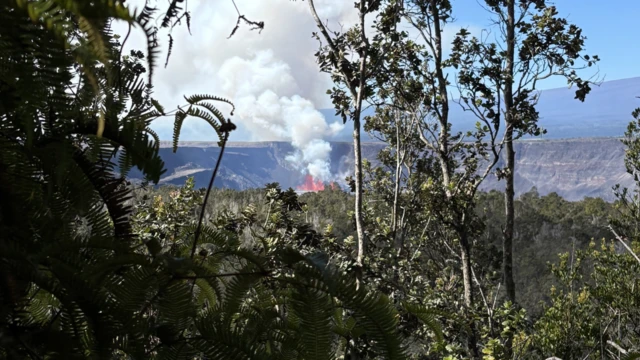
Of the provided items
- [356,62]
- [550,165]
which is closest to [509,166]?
[356,62]

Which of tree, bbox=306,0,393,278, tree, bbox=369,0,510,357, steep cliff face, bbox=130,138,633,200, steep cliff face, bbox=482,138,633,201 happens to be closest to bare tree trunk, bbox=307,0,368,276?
tree, bbox=306,0,393,278

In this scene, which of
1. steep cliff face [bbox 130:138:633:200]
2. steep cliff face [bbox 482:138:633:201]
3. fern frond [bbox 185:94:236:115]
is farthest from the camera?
steep cliff face [bbox 482:138:633:201]

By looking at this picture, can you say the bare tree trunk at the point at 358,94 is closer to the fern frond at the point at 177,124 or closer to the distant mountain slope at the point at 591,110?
the fern frond at the point at 177,124

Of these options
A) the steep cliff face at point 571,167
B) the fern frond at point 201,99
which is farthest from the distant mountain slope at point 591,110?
the fern frond at point 201,99

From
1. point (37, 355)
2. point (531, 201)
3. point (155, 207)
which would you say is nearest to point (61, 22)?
point (37, 355)

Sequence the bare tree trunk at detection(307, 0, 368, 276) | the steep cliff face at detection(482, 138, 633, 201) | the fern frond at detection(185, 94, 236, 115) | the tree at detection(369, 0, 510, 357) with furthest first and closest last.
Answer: the steep cliff face at detection(482, 138, 633, 201) < the tree at detection(369, 0, 510, 357) < the bare tree trunk at detection(307, 0, 368, 276) < the fern frond at detection(185, 94, 236, 115)

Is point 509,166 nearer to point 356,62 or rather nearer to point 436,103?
point 436,103

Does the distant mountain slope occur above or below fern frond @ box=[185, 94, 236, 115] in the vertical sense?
above

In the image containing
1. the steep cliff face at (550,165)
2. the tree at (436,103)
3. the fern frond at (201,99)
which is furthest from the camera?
the steep cliff face at (550,165)

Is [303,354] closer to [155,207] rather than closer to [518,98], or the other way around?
[155,207]

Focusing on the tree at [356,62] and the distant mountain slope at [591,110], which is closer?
the tree at [356,62]

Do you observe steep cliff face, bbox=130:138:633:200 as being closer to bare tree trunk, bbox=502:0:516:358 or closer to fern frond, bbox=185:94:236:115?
bare tree trunk, bbox=502:0:516:358

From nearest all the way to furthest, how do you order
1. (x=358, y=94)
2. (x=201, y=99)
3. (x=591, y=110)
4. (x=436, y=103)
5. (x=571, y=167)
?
(x=201, y=99), (x=358, y=94), (x=436, y=103), (x=571, y=167), (x=591, y=110)

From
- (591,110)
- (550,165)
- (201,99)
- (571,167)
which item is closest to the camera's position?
(201,99)
